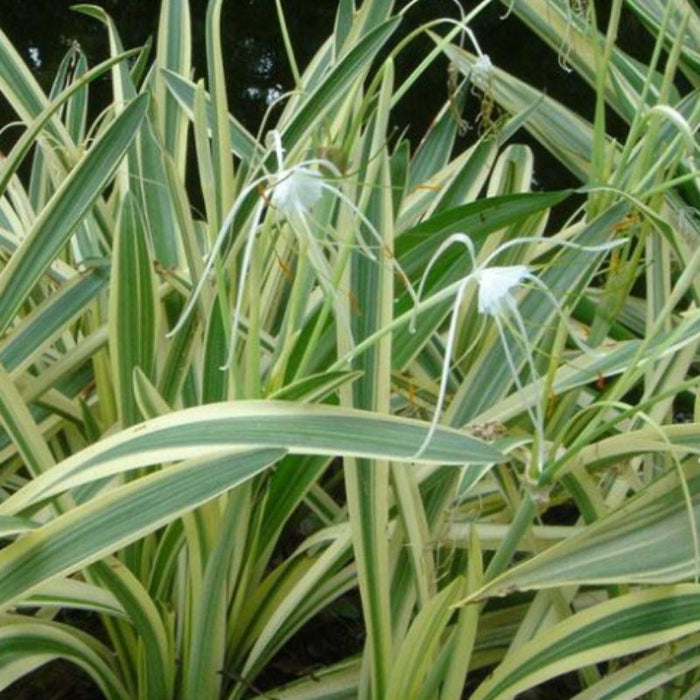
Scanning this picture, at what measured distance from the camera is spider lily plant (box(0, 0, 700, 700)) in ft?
2.49

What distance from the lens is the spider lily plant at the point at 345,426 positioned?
76 cm

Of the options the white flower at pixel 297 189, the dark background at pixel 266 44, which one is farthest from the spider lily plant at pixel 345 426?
the dark background at pixel 266 44

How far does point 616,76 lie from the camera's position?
4.56ft

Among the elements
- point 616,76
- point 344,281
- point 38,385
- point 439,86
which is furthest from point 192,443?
point 439,86

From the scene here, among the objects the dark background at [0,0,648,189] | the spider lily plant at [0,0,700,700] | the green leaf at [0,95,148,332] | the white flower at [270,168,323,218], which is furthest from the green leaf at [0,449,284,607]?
the dark background at [0,0,648,189]

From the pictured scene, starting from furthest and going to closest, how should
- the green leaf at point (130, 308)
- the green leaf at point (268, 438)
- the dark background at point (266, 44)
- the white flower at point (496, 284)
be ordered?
1. the dark background at point (266, 44)
2. the green leaf at point (130, 308)
3. the green leaf at point (268, 438)
4. the white flower at point (496, 284)

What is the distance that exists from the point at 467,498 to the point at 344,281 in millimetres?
242

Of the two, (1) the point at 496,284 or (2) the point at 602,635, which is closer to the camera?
(1) the point at 496,284

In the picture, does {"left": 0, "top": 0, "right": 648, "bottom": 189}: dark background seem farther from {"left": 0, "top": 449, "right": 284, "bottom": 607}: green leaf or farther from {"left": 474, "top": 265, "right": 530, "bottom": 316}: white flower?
{"left": 474, "top": 265, "right": 530, "bottom": 316}: white flower

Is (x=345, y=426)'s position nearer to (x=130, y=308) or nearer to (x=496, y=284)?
(x=496, y=284)

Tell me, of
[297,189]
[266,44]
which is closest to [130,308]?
[297,189]

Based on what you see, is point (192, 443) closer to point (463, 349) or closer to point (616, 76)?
point (463, 349)

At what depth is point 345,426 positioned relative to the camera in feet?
2.48

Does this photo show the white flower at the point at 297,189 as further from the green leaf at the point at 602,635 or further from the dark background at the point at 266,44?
the dark background at the point at 266,44
